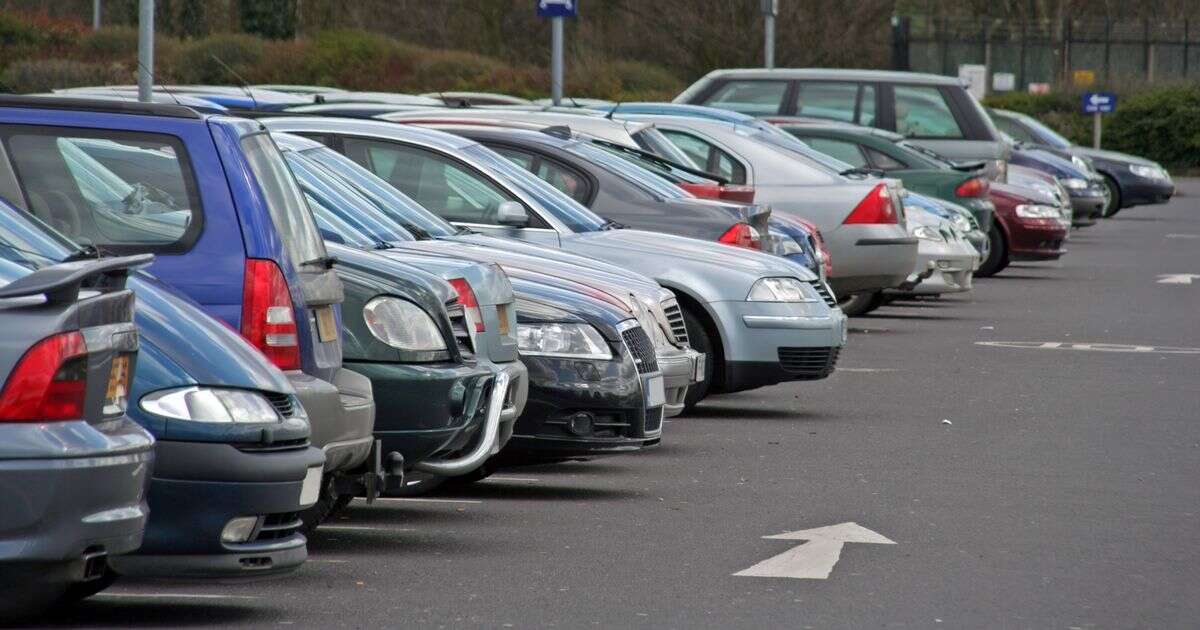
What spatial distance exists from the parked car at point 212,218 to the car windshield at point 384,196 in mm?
2478

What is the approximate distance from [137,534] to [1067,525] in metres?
4.19

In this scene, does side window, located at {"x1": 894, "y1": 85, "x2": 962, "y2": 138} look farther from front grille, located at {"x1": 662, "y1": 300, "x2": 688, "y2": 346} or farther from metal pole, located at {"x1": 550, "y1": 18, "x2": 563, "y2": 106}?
front grille, located at {"x1": 662, "y1": 300, "x2": 688, "y2": 346}

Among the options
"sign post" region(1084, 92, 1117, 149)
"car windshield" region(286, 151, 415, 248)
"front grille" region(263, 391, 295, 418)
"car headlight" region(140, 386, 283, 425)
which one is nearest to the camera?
"car headlight" region(140, 386, 283, 425)

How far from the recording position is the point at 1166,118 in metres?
63.4

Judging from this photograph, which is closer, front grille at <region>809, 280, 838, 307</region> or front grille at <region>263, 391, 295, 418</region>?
front grille at <region>263, 391, 295, 418</region>

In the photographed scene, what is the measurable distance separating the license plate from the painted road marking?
34.8ft

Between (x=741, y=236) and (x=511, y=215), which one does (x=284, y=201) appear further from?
(x=741, y=236)

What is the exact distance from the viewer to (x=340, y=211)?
9125 millimetres

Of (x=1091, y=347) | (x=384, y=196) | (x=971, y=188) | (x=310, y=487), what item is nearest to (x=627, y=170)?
(x=384, y=196)

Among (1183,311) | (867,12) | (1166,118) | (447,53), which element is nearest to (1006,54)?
(1166,118)

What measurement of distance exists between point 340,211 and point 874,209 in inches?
360

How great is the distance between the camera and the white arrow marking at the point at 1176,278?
81.8 ft

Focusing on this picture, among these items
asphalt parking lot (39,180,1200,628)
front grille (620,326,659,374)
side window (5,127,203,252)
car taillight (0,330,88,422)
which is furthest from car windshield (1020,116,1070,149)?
car taillight (0,330,88,422)

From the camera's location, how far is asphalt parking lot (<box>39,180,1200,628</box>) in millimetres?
6859
